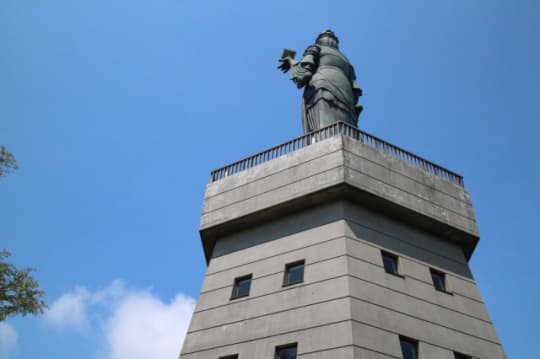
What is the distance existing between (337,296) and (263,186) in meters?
5.59

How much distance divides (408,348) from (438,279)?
3.52 metres

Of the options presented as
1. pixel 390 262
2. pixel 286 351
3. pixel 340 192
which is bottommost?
pixel 286 351

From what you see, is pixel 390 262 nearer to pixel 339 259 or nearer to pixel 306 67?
pixel 339 259

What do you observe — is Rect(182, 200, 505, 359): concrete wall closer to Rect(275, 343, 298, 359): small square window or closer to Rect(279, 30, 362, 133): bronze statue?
Rect(275, 343, 298, 359): small square window

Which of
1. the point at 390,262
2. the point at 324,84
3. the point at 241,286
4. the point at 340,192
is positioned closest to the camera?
the point at 390,262

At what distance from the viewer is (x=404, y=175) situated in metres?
17.2

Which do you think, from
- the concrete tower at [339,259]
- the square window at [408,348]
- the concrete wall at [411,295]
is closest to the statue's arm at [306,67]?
the concrete tower at [339,259]

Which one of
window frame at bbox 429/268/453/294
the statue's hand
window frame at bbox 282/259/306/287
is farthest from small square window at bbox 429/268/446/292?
the statue's hand

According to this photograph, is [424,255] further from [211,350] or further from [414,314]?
[211,350]

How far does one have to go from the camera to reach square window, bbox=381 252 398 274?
15.1 meters

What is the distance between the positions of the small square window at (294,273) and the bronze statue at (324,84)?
7749 mm

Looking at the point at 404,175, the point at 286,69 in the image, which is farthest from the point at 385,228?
the point at 286,69

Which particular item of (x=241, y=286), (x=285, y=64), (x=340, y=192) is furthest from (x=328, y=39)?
(x=241, y=286)

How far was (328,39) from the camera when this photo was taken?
26.7 meters
